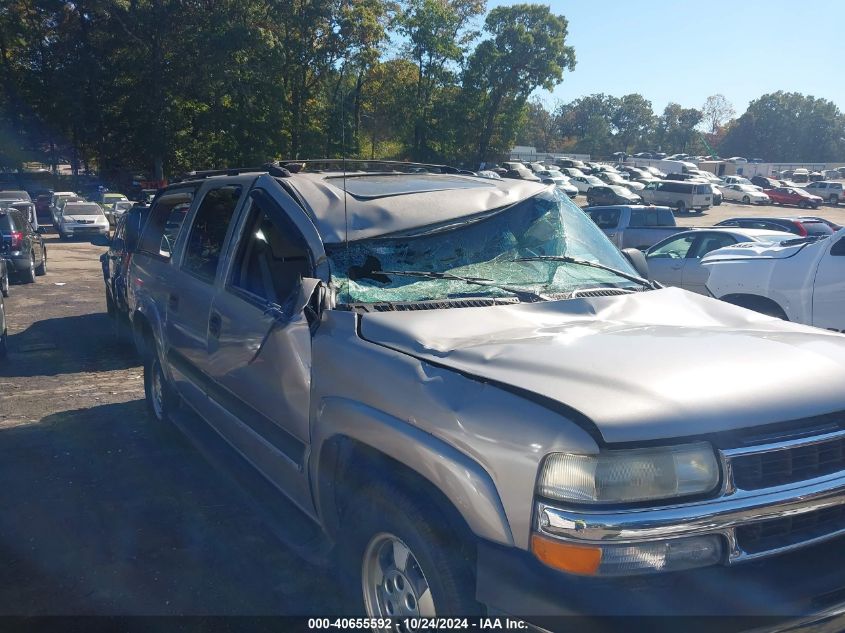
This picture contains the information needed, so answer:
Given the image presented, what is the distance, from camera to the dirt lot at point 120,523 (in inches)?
148

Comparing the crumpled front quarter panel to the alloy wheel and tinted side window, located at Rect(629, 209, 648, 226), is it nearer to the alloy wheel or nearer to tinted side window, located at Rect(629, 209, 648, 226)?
the alloy wheel

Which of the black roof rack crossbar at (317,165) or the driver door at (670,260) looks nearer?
the black roof rack crossbar at (317,165)

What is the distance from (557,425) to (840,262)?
6.83m

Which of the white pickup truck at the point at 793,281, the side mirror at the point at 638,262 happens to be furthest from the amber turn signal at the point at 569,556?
the white pickup truck at the point at 793,281

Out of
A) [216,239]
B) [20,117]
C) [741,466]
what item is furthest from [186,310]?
[20,117]

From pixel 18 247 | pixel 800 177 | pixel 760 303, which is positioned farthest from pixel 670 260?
pixel 800 177

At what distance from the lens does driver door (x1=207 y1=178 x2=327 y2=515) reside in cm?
333

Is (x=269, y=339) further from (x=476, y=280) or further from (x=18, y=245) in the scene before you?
(x=18, y=245)

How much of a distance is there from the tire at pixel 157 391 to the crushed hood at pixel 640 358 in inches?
117

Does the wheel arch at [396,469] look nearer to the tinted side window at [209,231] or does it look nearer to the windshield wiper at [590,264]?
the windshield wiper at [590,264]

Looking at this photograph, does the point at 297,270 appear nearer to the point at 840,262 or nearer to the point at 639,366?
the point at 639,366

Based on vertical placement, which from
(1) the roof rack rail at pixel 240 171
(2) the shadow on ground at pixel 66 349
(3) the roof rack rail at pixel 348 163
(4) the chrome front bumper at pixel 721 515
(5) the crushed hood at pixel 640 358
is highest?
(3) the roof rack rail at pixel 348 163

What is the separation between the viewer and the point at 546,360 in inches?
101

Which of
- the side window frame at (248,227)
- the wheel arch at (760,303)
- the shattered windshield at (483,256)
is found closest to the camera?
the shattered windshield at (483,256)
